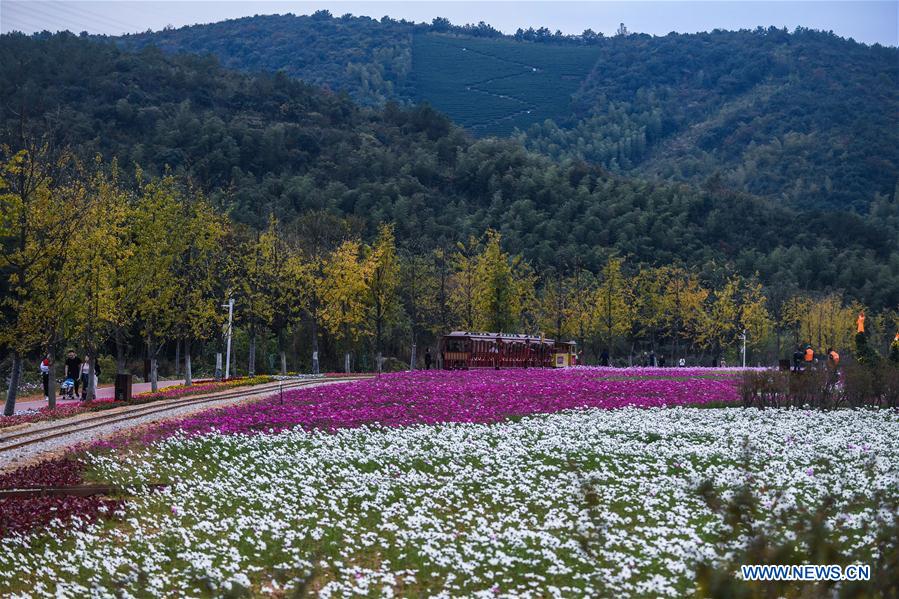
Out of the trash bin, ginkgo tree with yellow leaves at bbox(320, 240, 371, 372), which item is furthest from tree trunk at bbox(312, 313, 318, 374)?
the trash bin

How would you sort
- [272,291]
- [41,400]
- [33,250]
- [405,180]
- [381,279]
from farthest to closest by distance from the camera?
[405,180]
[381,279]
[272,291]
[41,400]
[33,250]

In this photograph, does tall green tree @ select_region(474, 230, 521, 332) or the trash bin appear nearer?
the trash bin

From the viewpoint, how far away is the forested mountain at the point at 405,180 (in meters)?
123

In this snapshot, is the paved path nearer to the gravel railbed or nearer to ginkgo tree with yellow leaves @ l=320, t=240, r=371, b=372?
the gravel railbed

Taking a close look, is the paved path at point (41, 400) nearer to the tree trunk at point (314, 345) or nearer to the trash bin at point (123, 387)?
the trash bin at point (123, 387)

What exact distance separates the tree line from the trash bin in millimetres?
2014

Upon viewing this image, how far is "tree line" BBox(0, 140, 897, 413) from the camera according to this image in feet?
111

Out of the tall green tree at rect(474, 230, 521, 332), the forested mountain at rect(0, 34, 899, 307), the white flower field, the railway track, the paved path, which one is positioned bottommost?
the paved path

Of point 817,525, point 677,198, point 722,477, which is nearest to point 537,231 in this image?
point 677,198

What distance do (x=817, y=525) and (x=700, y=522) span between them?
10525 mm

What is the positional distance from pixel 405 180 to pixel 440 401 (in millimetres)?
110495

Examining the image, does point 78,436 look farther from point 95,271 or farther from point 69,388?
point 69,388

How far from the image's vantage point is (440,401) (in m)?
→ 31.7

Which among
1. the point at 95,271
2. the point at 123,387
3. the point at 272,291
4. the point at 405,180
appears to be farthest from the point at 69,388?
the point at 405,180
